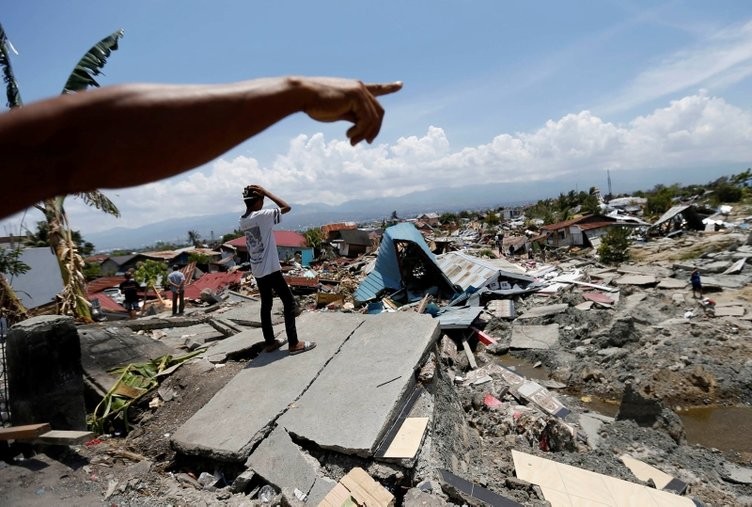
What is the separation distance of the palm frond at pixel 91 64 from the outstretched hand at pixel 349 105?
9.88 metres

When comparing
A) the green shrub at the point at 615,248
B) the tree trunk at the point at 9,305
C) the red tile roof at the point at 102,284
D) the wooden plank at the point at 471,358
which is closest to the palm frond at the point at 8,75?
the tree trunk at the point at 9,305

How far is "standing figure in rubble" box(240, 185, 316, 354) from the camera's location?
389 cm

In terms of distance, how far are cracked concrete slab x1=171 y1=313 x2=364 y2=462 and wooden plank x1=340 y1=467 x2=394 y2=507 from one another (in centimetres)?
79

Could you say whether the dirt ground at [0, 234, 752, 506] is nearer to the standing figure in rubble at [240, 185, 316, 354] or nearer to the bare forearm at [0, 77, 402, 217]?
the standing figure in rubble at [240, 185, 316, 354]

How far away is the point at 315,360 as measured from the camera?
3951 millimetres

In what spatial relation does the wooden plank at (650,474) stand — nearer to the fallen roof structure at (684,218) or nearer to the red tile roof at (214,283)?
the red tile roof at (214,283)

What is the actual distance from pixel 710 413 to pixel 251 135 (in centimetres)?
771

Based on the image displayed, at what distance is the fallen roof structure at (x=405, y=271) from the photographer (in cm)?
1089

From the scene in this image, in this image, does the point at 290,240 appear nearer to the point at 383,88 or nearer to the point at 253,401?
the point at 253,401

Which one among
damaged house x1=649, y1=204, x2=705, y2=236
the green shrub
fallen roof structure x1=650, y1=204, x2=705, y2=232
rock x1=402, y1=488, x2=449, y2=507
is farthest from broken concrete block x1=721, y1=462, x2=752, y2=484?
fallen roof structure x1=650, y1=204, x2=705, y2=232

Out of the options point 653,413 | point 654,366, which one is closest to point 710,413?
point 654,366

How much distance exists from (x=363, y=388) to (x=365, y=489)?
89cm

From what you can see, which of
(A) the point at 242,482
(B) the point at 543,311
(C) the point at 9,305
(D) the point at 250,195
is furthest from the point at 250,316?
(B) the point at 543,311

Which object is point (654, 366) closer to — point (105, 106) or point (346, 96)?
point (346, 96)
